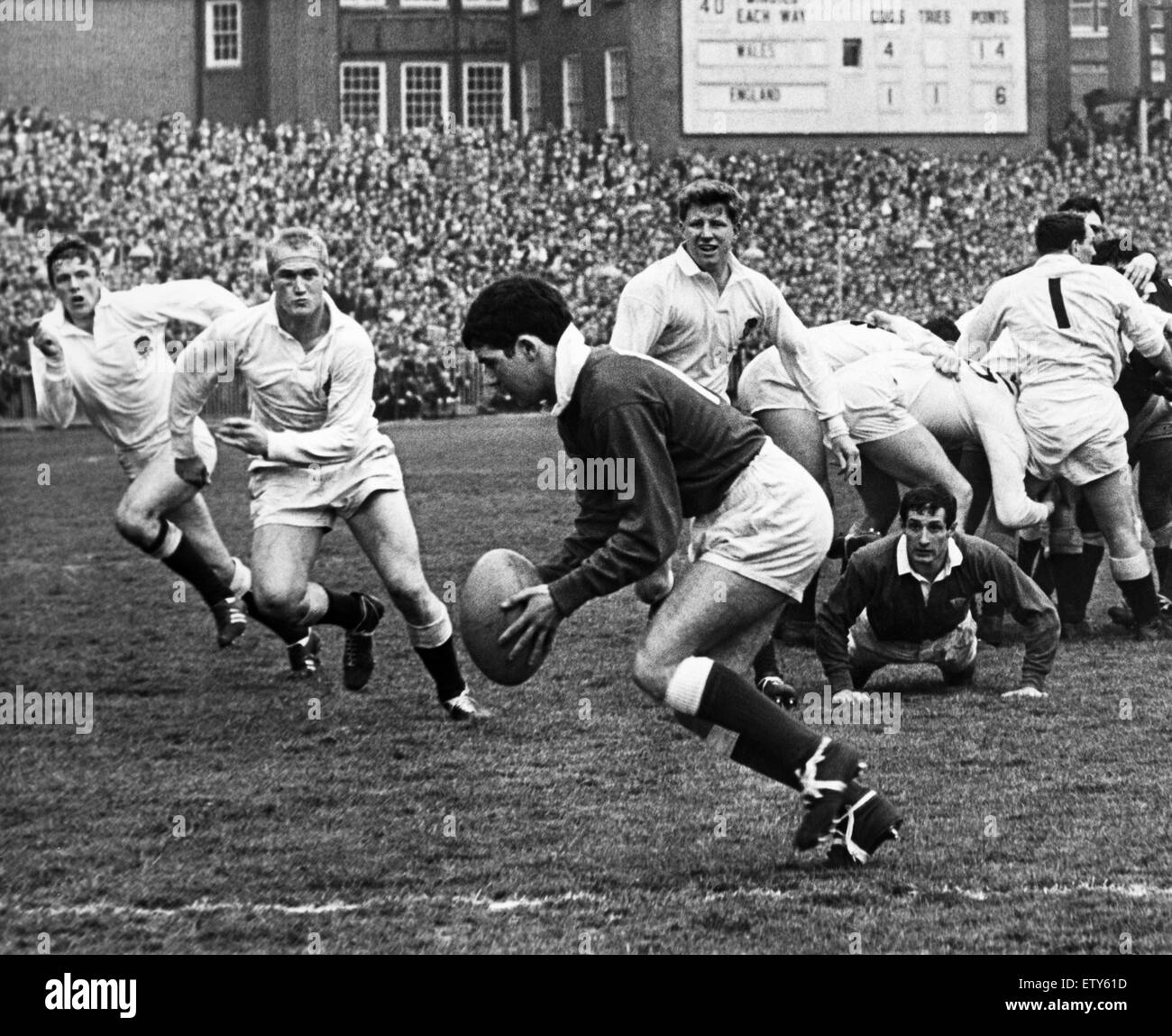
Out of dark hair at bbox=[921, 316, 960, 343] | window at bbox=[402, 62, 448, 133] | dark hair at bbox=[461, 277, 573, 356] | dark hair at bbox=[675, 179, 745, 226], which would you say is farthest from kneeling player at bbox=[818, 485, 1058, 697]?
window at bbox=[402, 62, 448, 133]

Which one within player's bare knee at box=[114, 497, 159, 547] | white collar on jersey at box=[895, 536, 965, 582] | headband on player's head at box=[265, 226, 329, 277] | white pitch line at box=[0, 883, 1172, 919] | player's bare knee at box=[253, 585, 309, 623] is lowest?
white pitch line at box=[0, 883, 1172, 919]

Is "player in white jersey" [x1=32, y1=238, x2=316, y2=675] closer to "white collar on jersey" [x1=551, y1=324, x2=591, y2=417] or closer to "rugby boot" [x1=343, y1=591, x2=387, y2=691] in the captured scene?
"rugby boot" [x1=343, y1=591, x2=387, y2=691]

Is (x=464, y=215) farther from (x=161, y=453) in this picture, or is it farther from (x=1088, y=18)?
(x=161, y=453)

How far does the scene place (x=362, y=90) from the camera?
4762 centimetres

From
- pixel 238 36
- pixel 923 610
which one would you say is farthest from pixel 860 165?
pixel 923 610

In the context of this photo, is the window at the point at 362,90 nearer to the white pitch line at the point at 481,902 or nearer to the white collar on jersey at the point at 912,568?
the white collar on jersey at the point at 912,568

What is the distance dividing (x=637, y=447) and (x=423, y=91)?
4352 cm

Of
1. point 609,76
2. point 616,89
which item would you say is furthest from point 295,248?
point 609,76

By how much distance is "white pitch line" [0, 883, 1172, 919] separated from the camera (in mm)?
5410

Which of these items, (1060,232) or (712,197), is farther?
(1060,232)

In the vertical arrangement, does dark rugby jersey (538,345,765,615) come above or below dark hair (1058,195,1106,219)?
below

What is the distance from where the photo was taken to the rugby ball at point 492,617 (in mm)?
5672

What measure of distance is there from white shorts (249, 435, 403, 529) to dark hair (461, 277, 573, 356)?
107 inches

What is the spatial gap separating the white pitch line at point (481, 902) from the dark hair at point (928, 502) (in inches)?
119
